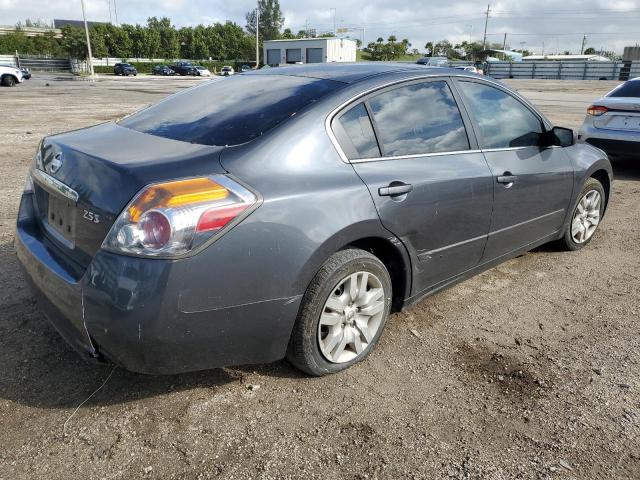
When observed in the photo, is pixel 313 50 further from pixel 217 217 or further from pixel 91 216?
pixel 217 217

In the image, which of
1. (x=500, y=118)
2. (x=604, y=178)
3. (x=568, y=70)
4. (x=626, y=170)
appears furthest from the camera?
(x=568, y=70)

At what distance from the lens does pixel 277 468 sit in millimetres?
2168

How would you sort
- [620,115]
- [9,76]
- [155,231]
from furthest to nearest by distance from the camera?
[9,76], [620,115], [155,231]

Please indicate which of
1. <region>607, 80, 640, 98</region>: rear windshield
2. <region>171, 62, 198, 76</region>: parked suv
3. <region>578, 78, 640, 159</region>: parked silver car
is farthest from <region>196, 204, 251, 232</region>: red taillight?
<region>171, 62, 198, 76</region>: parked suv

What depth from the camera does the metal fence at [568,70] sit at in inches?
2018

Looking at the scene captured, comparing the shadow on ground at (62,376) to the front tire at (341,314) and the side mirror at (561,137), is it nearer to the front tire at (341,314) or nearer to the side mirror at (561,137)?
the front tire at (341,314)

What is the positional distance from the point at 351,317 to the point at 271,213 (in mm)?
816

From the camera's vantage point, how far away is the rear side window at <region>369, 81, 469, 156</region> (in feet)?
9.47

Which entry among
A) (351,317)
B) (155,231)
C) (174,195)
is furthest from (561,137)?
(155,231)

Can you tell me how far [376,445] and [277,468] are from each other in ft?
1.47

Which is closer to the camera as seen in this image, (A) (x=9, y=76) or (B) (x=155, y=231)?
(B) (x=155, y=231)

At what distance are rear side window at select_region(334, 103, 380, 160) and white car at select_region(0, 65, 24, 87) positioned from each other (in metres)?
30.8

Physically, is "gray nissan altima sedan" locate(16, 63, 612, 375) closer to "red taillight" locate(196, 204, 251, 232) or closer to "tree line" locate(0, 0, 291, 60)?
"red taillight" locate(196, 204, 251, 232)

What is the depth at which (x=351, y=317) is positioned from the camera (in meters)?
2.78
